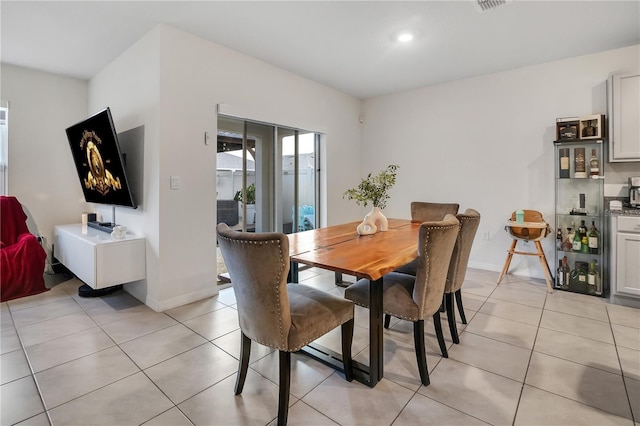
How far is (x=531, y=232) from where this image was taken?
11.4ft

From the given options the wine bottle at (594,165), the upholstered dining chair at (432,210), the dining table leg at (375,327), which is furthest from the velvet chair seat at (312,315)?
the wine bottle at (594,165)

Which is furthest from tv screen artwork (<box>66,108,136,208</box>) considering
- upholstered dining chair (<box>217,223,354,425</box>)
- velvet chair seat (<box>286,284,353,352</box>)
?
velvet chair seat (<box>286,284,353,352</box>)

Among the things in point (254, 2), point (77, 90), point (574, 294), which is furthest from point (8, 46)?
point (574, 294)

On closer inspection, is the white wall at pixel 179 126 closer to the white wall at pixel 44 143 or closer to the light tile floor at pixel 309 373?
the light tile floor at pixel 309 373

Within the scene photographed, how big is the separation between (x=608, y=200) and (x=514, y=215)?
0.87 m

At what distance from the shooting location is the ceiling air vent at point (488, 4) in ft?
8.01

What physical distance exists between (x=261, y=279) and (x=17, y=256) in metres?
3.36

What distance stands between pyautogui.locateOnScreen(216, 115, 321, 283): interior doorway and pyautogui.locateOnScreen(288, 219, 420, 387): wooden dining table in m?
1.59

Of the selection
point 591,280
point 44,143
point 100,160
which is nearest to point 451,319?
point 591,280

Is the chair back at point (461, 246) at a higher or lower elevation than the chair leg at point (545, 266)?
higher

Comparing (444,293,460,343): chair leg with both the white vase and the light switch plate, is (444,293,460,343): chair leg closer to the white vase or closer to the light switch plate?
the white vase

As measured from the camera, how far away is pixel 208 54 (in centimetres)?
308

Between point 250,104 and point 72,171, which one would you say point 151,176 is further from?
point 72,171

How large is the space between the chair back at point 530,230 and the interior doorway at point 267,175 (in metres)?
2.57
